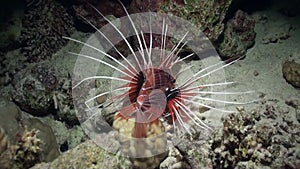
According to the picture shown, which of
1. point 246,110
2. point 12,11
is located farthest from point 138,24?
point 12,11

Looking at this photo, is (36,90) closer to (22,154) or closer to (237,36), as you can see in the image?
(22,154)

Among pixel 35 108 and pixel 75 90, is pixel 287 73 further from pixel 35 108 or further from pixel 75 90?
pixel 35 108

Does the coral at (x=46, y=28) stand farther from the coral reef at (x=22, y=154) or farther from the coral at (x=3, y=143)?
the coral reef at (x=22, y=154)

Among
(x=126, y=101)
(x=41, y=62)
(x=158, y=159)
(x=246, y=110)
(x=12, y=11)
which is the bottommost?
(x=158, y=159)

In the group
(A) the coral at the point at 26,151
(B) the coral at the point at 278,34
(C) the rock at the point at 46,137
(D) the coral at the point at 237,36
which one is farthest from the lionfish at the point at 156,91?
(B) the coral at the point at 278,34

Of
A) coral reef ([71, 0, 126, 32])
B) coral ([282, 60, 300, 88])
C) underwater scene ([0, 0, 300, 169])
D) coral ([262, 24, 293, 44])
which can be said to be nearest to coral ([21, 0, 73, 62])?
underwater scene ([0, 0, 300, 169])

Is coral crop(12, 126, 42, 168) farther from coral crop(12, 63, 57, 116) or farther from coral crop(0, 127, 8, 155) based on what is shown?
coral crop(12, 63, 57, 116)
